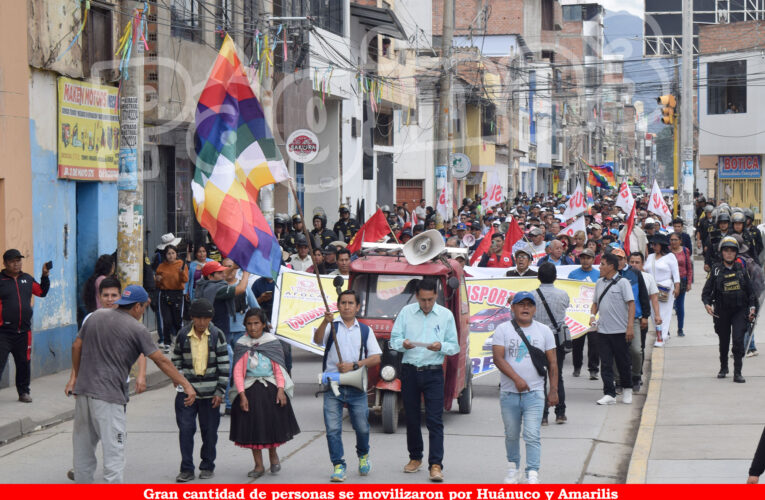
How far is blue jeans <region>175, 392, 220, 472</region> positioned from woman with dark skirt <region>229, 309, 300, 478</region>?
225mm

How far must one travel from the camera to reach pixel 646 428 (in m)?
11.0

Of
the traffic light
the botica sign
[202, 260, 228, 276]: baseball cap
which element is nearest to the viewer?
[202, 260, 228, 276]: baseball cap

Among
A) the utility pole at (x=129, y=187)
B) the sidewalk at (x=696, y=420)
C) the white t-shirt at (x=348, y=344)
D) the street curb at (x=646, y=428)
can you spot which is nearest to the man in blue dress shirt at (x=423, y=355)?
the white t-shirt at (x=348, y=344)

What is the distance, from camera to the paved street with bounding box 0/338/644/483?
9250 mm

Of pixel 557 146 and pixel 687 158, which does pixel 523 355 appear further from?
pixel 557 146

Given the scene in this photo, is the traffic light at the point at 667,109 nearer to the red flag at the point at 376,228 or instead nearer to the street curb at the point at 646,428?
the red flag at the point at 376,228

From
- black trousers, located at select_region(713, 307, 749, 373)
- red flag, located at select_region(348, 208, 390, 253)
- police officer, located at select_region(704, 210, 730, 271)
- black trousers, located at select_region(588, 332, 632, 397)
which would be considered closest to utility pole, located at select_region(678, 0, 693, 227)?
police officer, located at select_region(704, 210, 730, 271)

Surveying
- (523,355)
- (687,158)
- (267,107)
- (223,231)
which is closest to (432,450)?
(523,355)

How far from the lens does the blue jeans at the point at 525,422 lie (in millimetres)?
8594

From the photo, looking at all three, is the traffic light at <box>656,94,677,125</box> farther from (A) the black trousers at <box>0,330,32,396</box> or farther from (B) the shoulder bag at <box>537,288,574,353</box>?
(A) the black trousers at <box>0,330,32,396</box>

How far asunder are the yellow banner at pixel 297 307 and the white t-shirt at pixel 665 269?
515 cm

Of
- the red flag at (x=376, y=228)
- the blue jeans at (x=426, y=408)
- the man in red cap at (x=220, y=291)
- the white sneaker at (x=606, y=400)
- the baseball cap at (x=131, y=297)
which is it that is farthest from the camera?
the red flag at (x=376, y=228)

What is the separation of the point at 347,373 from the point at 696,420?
4102 mm
